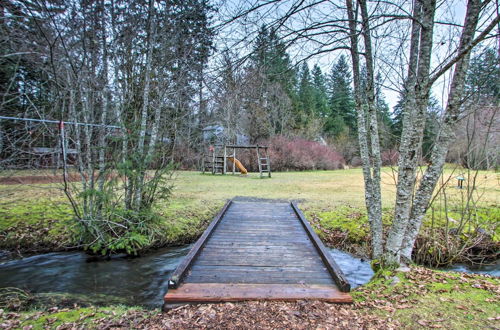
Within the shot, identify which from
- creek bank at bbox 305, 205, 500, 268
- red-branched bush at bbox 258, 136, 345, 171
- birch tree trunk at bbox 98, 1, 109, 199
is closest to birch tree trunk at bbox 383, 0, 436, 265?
creek bank at bbox 305, 205, 500, 268

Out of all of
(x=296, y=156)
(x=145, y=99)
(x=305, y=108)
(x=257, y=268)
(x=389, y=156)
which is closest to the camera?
(x=257, y=268)

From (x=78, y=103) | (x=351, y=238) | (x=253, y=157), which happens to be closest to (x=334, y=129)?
(x=253, y=157)

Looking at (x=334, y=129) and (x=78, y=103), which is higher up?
(x=334, y=129)

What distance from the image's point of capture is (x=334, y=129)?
32.8 metres

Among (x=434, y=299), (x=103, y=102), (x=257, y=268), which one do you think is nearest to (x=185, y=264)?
(x=257, y=268)

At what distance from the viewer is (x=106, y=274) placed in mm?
4441

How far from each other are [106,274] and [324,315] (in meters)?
3.60

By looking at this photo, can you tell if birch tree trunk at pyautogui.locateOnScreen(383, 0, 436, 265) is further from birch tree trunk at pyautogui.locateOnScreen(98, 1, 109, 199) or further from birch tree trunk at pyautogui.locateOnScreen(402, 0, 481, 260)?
birch tree trunk at pyautogui.locateOnScreen(98, 1, 109, 199)

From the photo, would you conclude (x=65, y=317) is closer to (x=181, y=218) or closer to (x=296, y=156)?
(x=181, y=218)

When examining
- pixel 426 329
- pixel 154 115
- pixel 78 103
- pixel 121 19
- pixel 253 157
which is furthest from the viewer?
pixel 253 157

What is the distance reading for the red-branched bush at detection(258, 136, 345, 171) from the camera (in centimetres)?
2141

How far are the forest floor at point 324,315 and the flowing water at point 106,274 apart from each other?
1.00 metres

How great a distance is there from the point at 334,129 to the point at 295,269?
31252 mm

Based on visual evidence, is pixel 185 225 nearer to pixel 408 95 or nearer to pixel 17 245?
pixel 17 245
